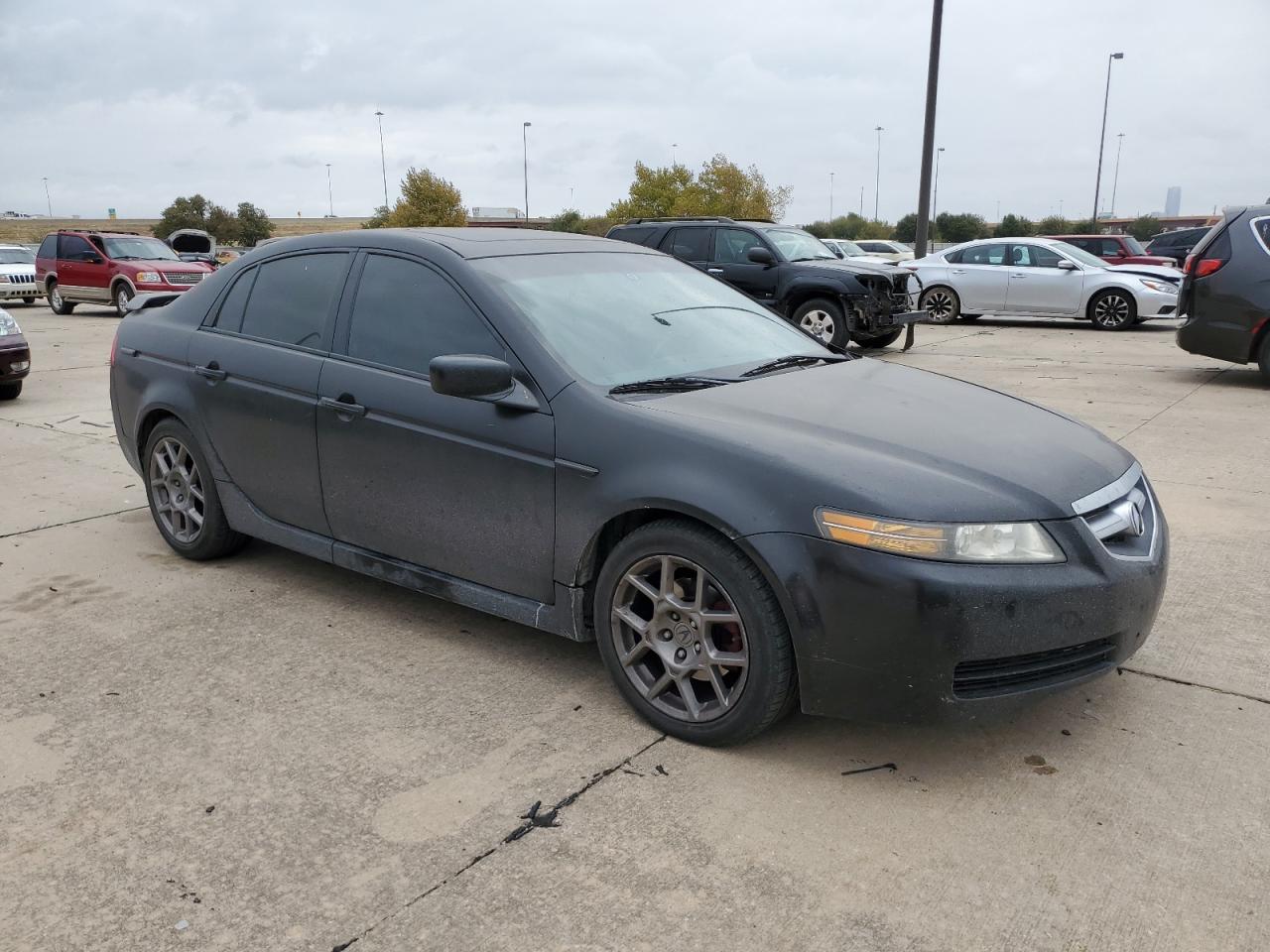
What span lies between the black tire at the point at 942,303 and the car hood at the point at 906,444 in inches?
572

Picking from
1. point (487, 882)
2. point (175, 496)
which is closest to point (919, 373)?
point (487, 882)

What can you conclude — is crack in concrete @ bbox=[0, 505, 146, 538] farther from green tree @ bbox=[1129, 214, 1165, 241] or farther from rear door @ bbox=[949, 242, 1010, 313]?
green tree @ bbox=[1129, 214, 1165, 241]

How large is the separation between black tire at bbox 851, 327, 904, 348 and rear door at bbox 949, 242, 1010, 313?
12.7 ft

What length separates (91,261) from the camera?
20969mm

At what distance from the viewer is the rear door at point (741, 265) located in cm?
1303

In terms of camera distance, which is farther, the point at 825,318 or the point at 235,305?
the point at 825,318

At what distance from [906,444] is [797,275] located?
9.96 m

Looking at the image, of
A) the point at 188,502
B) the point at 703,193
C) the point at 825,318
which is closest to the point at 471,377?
the point at 188,502

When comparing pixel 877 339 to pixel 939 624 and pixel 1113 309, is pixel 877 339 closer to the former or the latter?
pixel 1113 309

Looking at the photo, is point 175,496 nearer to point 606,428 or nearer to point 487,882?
point 606,428

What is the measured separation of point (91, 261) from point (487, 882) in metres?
21.9

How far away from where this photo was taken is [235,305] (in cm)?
468

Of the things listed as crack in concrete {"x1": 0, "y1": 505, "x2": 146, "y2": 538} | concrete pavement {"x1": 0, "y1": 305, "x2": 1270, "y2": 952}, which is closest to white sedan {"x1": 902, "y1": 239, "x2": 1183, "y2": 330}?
concrete pavement {"x1": 0, "y1": 305, "x2": 1270, "y2": 952}

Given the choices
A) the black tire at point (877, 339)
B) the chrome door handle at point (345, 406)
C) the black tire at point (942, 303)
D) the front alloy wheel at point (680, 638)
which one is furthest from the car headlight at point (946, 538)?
the black tire at point (942, 303)
